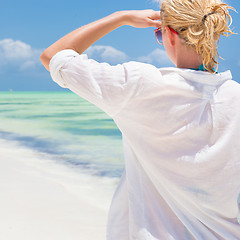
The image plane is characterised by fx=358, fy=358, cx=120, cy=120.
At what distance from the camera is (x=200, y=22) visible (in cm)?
84

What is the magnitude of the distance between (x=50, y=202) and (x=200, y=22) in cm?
287

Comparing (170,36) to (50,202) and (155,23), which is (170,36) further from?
(50,202)

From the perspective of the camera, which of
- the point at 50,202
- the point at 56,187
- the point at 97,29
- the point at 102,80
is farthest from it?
the point at 56,187

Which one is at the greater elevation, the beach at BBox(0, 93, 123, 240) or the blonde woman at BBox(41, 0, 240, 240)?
the blonde woman at BBox(41, 0, 240, 240)

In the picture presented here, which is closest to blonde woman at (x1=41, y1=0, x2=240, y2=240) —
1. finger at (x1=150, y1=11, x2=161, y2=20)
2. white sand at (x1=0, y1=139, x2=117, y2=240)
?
finger at (x1=150, y1=11, x2=161, y2=20)

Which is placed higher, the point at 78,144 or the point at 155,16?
the point at 155,16

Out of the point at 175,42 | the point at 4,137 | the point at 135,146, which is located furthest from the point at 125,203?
the point at 4,137

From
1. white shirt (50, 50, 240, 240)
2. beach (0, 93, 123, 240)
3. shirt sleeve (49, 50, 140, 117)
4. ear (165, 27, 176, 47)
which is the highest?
ear (165, 27, 176, 47)

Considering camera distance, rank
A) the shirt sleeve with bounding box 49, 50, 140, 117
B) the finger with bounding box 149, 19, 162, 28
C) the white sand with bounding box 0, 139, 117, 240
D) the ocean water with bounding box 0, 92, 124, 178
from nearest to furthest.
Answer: the shirt sleeve with bounding box 49, 50, 140, 117 < the finger with bounding box 149, 19, 162, 28 < the white sand with bounding box 0, 139, 117, 240 < the ocean water with bounding box 0, 92, 124, 178

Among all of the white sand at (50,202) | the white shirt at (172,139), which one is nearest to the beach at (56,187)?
the white sand at (50,202)

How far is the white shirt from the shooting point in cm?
80

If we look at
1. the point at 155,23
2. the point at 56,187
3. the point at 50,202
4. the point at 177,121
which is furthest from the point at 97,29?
the point at 56,187

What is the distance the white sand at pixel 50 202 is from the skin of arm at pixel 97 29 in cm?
204

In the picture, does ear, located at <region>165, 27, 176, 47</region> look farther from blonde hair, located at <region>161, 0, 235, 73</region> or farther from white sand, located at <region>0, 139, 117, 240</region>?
white sand, located at <region>0, 139, 117, 240</region>
